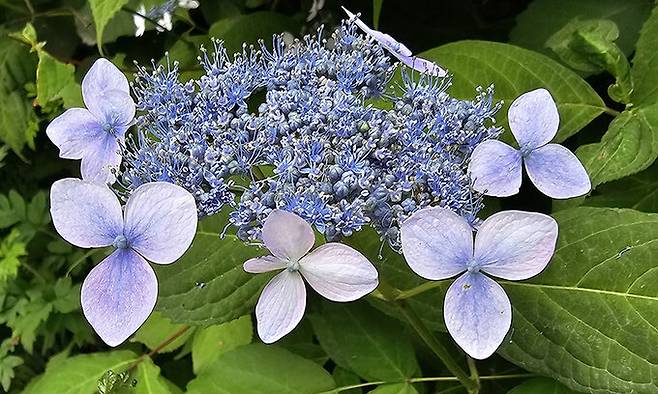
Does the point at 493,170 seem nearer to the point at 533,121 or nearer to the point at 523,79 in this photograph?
the point at 533,121

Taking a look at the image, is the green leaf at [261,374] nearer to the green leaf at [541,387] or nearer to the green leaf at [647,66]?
the green leaf at [541,387]

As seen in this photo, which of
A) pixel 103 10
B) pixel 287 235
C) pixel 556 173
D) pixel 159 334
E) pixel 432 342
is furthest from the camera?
pixel 159 334

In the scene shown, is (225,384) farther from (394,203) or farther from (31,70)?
(31,70)

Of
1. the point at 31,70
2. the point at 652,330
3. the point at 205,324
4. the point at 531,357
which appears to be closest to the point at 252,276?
the point at 205,324

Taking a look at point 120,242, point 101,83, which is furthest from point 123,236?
point 101,83

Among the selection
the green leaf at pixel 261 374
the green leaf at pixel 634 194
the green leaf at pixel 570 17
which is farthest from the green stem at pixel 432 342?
the green leaf at pixel 570 17

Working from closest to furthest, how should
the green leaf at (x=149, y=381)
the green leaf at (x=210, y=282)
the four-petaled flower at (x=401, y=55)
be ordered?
the four-petaled flower at (x=401, y=55) < the green leaf at (x=210, y=282) < the green leaf at (x=149, y=381)

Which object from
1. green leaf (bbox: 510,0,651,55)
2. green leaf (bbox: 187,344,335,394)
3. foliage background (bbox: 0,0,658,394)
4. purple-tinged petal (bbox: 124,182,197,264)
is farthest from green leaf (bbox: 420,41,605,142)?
purple-tinged petal (bbox: 124,182,197,264)

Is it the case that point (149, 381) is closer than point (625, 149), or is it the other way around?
point (625, 149)
